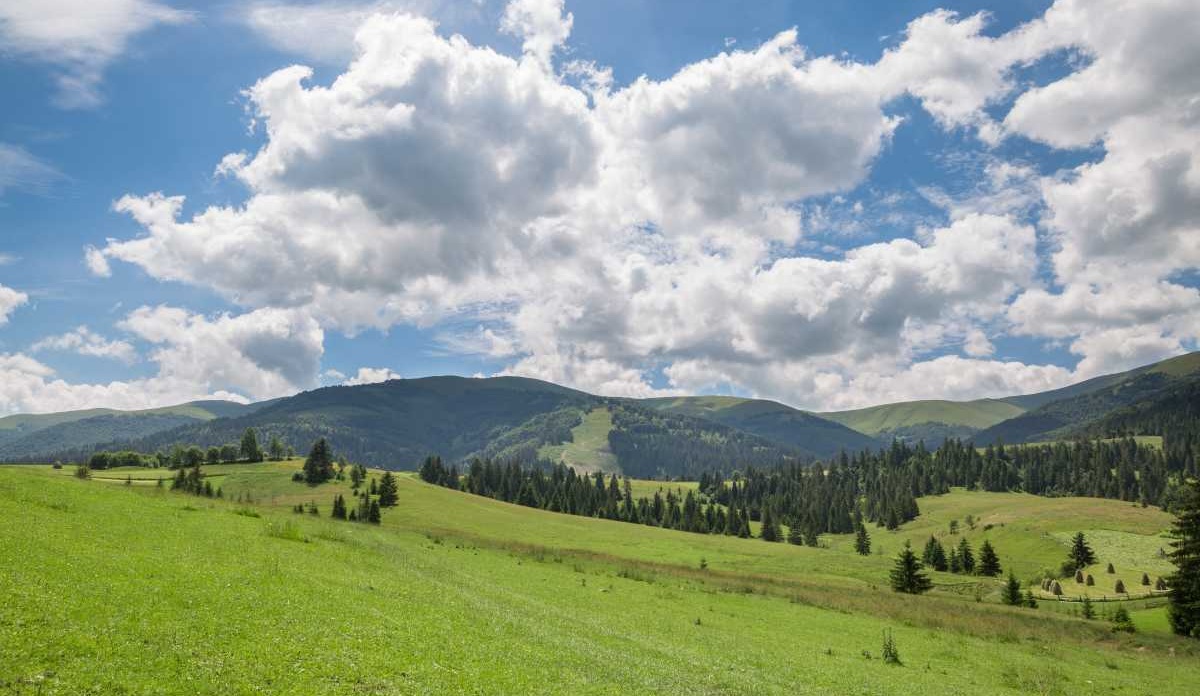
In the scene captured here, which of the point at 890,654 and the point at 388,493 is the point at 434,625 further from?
the point at 388,493

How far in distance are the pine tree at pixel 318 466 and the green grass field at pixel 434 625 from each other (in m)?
101

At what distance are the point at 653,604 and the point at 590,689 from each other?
24327mm

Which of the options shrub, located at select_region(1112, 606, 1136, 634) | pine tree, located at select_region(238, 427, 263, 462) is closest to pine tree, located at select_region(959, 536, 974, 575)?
shrub, located at select_region(1112, 606, 1136, 634)

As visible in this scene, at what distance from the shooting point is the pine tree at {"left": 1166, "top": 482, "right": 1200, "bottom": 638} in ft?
188

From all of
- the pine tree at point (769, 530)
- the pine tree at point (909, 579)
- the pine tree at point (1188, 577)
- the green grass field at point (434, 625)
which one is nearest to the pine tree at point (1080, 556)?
the pine tree at point (1188, 577)

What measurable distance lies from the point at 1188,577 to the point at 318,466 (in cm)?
15516

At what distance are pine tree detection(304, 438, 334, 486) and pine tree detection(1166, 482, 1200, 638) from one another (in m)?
152

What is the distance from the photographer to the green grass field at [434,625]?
1569 cm

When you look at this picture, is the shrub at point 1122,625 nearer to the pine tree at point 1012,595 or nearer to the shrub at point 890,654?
the pine tree at point 1012,595

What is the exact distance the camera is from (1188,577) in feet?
192

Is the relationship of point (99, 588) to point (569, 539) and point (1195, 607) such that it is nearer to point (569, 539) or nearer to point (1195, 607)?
point (1195, 607)

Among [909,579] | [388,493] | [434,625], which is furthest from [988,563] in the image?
[388,493]

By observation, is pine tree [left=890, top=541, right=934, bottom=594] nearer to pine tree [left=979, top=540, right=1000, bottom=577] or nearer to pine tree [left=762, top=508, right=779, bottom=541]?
pine tree [left=979, top=540, right=1000, bottom=577]

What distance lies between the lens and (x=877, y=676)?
94.9 feet
